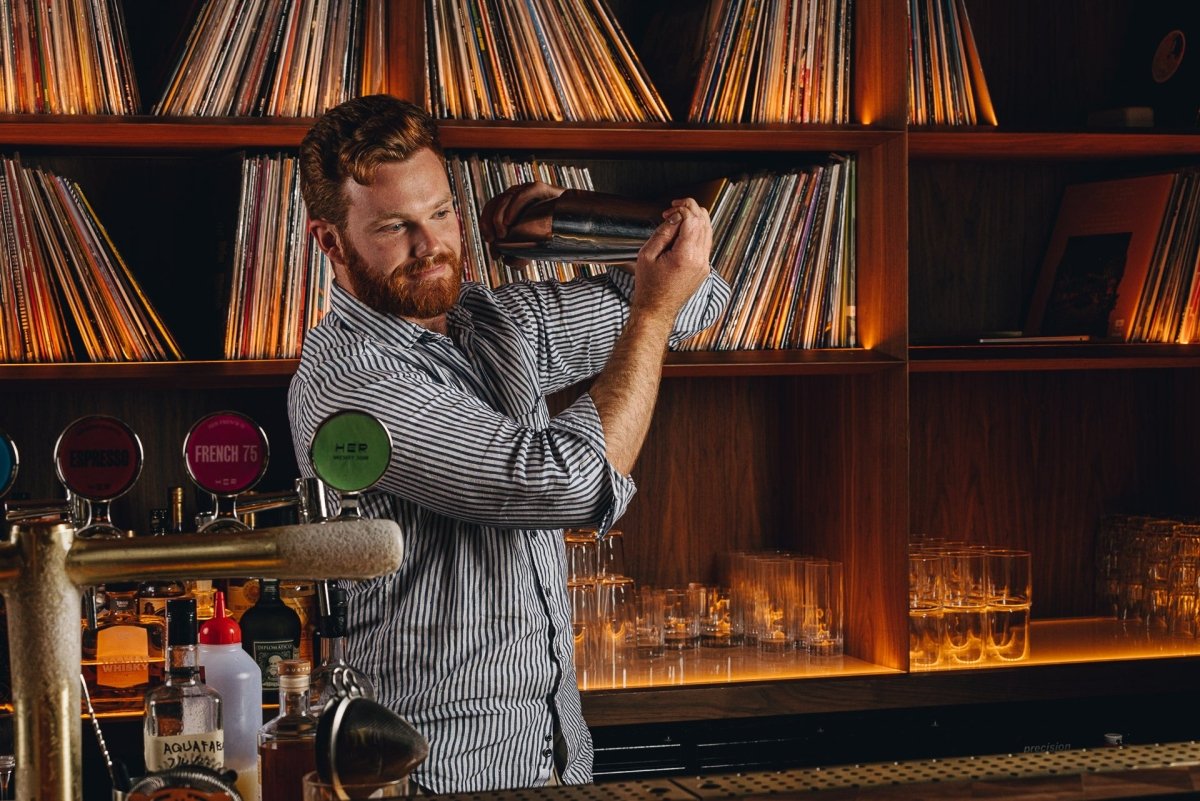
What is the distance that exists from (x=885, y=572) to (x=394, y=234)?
3.71 ft

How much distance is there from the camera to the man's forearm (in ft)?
5.50

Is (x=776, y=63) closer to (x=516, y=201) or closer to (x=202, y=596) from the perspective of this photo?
(x=516, y=201)

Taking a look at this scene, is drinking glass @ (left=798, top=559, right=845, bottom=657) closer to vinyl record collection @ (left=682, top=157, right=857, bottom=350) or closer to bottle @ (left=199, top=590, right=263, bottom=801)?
vinyl record collection @ (left=682, top=157, right=857, bottom=350)

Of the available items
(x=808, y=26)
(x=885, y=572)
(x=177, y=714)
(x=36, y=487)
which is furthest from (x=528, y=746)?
(x=808, y=26)

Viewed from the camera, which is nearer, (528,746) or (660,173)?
(528,746)

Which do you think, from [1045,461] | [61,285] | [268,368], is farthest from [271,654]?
[1045,461]

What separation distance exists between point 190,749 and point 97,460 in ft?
0.85

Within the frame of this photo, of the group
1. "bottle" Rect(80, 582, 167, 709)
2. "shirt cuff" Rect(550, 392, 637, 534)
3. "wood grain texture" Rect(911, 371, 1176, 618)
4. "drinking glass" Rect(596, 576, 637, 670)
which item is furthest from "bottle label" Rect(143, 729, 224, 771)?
"wood grain texture" Rect(911, 371, 1176, 618)

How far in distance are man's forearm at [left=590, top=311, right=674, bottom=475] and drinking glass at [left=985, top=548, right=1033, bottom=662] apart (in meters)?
1.06

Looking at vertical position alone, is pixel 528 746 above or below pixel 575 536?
below

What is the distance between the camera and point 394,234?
5.85 feet

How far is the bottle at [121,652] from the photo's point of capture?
6.72 feet

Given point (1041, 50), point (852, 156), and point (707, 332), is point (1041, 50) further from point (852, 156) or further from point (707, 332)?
point (707, 332)

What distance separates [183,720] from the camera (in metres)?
1.20
